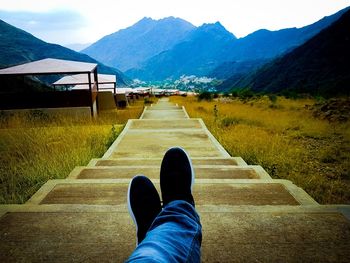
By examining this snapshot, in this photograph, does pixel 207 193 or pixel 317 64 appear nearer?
pixel 207 193

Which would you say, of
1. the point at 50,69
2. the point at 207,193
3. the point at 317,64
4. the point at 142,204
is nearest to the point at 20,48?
the point at 317,64

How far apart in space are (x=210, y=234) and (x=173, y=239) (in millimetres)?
693

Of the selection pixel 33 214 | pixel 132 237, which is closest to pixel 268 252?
pixel 132 237

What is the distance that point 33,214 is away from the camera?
228 centimetres

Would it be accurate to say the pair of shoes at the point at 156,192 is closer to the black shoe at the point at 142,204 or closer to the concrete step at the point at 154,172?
the black shoe at the point at 142,204

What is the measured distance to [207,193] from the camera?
9.20 ft

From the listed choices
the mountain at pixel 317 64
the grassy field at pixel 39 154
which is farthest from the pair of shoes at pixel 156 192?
the mountain at pixel 317 64

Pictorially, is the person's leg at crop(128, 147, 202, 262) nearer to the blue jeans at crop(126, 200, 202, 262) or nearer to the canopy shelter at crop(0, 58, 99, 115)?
the blue jeans at crop(126, 200, 202, 262)

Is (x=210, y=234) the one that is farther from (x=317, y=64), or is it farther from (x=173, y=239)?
(x=317, y=64)

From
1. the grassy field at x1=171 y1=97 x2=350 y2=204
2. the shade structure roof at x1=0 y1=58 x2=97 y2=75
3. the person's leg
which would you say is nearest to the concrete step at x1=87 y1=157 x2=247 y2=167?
the grassy field at x1=171 y1=97 x2=350 y2=204

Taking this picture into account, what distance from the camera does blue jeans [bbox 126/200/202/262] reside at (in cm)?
123

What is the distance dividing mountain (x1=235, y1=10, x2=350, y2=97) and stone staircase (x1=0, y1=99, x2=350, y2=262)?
69701mm

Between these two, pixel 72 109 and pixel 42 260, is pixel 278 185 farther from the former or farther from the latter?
pixel 72 109

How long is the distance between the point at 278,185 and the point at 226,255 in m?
1.40
